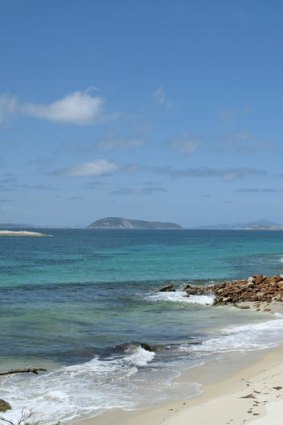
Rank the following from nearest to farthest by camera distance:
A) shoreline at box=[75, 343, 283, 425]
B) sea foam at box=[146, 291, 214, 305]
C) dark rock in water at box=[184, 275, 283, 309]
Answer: shoreline at box=[75, 343, 283, 425]
dark rock in water at box=[184, 275, 283, 309]
sea foam at box=[146, 291, 214, 305]

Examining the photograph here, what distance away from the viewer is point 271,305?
3216 cm

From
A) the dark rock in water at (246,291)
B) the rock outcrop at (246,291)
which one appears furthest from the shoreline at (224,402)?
the rock outcrop at (246,291)

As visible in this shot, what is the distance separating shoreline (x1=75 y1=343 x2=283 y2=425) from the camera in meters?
12.3

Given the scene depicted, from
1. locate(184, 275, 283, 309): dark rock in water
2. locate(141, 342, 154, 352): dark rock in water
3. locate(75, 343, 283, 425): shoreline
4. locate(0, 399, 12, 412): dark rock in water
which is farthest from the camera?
locate(184, 275, 283, 309): dark rock in water

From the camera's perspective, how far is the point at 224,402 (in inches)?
535

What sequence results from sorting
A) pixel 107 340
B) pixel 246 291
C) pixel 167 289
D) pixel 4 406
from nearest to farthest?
pixel 4 406 → pixel 107 340 → pixel 246 291 → pixel 167 289

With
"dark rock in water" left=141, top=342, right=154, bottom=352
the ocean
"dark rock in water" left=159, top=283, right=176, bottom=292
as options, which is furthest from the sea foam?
"dark rock in water" left=141, top=342, right=154, bottom=352

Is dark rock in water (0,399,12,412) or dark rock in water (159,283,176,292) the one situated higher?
dark rock in water (159,283,176,292)

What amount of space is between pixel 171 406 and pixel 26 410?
12.1ft

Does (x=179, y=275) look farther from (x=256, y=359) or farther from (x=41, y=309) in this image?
(x=256, y=359)

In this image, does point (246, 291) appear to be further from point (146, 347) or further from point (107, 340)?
point (146, 347)

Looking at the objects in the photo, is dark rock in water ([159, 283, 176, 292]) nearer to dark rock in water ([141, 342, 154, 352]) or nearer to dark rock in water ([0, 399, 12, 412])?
dark rock in water ([141, 342, 154, 352])

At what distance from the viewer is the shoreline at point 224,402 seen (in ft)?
40.2

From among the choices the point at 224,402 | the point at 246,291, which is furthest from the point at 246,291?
the point at 224,402
